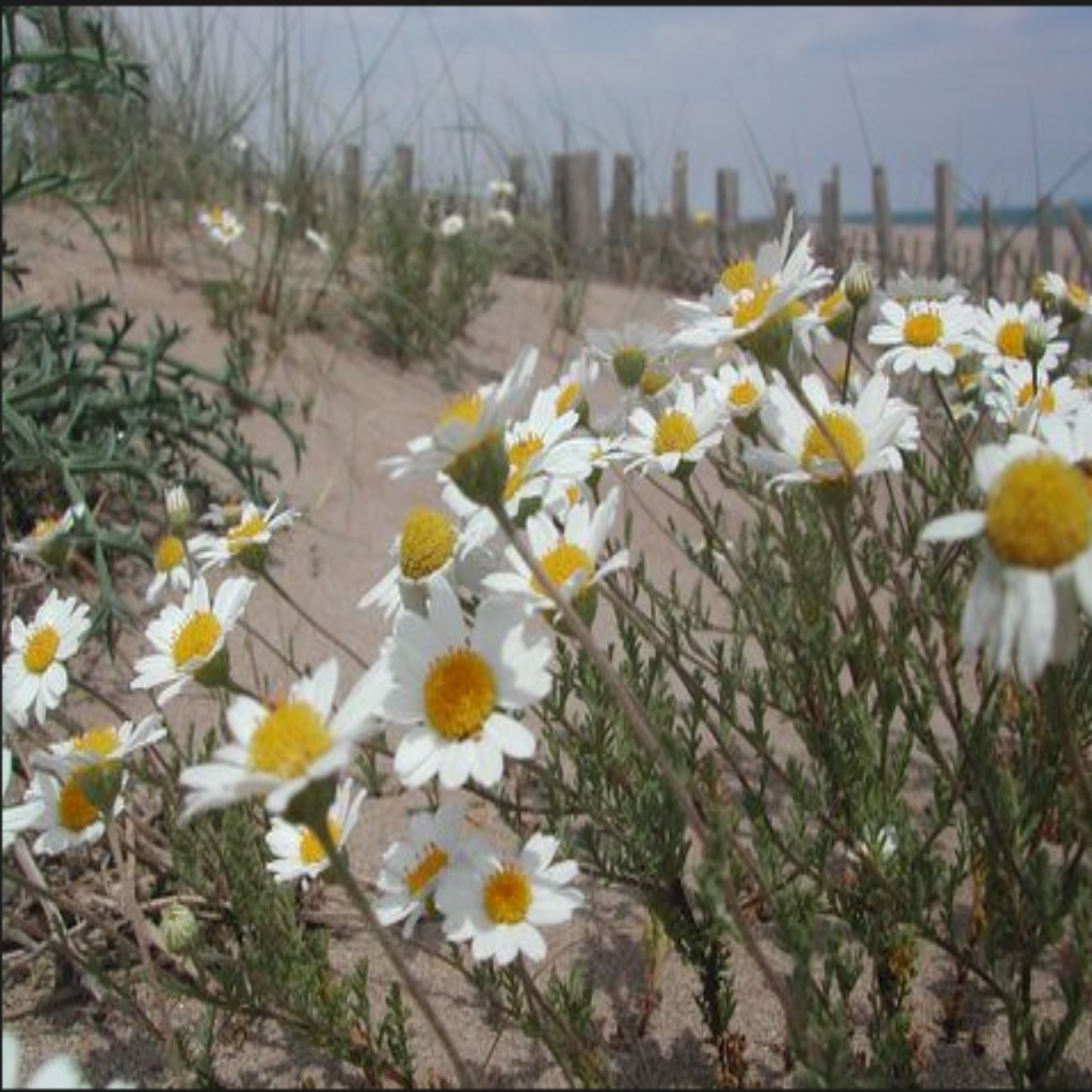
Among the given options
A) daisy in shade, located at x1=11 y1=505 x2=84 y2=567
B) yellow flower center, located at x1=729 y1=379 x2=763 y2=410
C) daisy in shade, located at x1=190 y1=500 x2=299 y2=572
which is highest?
yellow flower center, located at x1=729 y1=379 x2=763 y2=410

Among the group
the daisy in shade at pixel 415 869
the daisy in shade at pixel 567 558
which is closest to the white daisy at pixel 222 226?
the daisy in shade at pixel 567 558

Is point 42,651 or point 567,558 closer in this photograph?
point 567,558

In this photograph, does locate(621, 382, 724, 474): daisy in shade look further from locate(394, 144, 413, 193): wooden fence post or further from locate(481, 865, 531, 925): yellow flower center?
locate(394, 144, 413, 193): wooden fence post

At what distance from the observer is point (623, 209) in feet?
29.1

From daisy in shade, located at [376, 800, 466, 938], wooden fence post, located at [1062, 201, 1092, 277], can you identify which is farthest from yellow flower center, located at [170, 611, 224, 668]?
wooden fence post, located at [1062, 201, 1092, 277]

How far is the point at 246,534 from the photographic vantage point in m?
1.70

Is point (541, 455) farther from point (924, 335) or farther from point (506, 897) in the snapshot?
point (924, 335)

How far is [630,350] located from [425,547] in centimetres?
65

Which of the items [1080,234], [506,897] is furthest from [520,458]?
[1080,234]

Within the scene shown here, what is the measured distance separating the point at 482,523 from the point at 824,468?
0.37 m

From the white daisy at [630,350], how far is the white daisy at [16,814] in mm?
1018

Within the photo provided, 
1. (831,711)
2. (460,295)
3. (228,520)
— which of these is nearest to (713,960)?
(831,711)

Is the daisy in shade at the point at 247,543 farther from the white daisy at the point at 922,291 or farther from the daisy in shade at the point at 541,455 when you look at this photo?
the white daisy at the point at 922,291

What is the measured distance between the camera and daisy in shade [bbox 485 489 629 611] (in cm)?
121
